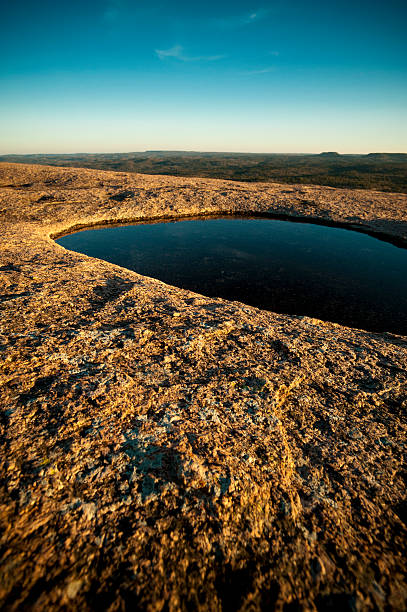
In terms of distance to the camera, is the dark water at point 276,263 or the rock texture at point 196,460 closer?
the rock texture at point 196,460

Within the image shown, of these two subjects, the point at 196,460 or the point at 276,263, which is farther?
the point at 276,263

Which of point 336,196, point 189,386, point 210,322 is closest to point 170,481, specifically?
point 189,386

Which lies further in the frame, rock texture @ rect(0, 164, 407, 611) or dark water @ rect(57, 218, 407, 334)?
dark water @ rect(57, 218, 407, 334)

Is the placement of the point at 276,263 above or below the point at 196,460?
below

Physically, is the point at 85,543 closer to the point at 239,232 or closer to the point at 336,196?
the point at 239,232
